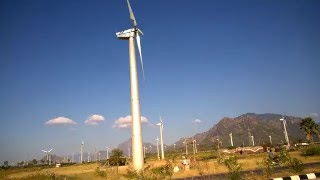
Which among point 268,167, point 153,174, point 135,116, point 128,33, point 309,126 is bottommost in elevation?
point 153,174

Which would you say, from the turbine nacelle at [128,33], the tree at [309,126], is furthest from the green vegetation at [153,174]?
the tree at [309,126]

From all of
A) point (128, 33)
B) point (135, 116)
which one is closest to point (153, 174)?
point (135, 116)

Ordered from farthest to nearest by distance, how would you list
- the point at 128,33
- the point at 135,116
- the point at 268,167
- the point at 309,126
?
the point at 309,126, the point at 128,33, the point at 135,116, the point at 268,167

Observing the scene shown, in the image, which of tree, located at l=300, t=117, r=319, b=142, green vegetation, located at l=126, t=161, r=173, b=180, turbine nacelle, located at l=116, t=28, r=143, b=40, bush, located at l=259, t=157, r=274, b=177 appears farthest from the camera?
tree, located at l=300, t=117, r=319, b=142

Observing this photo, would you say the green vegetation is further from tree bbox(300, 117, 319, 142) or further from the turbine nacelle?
tree bbox(300, 117, 319, 142)

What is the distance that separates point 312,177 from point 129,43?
30.2 metres

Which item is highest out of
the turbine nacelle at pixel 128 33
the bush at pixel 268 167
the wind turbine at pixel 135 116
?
the turbine nacelle at pixel 128 33

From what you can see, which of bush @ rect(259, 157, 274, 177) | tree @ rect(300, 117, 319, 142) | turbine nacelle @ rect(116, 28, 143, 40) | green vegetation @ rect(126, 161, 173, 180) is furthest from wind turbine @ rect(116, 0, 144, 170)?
tree @ rect(300, 117, 319, 142)

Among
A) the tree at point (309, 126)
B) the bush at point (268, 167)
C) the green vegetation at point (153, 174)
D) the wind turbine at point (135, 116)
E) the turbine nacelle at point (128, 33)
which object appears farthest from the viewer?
the tree at point (309, 126)

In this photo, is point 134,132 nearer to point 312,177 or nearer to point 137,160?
point 137,160

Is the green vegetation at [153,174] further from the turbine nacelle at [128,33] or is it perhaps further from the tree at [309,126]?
the tree at [309,126]

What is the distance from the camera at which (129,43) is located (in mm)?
40156

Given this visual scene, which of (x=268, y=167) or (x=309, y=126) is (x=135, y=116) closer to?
(x=268, y=167)

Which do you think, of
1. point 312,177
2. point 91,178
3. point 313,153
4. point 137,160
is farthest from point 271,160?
point 91,178
